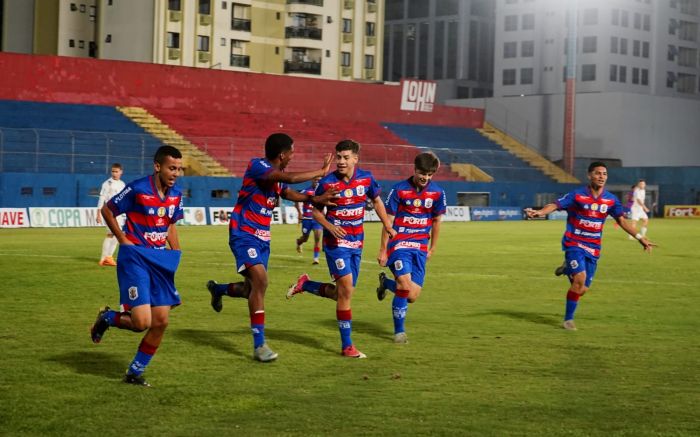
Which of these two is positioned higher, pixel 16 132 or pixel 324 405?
pixel 16 132

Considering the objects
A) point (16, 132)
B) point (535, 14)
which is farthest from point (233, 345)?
point (535, 14)

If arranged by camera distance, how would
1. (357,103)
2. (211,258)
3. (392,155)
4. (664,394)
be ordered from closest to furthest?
(664,394) < (211,258) < (392,155) < (357,103)

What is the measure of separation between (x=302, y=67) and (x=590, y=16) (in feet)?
117

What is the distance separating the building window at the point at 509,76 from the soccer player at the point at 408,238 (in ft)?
342

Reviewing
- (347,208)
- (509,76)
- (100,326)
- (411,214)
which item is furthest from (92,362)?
(509,76)

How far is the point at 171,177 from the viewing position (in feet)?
33.8

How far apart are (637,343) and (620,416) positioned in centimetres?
478

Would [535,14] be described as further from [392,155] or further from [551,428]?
[551,428]

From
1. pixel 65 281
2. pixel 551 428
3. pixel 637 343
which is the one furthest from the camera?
pixel 65 281

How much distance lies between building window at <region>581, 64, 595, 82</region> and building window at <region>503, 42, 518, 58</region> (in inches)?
349

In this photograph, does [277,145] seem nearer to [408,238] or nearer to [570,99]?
[408,238]

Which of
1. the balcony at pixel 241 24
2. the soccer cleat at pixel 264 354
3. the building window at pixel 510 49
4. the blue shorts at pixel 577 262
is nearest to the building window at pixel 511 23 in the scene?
the building window at pixel 510 49

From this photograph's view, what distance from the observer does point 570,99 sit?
7825 cm

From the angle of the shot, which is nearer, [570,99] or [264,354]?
[264,354]
